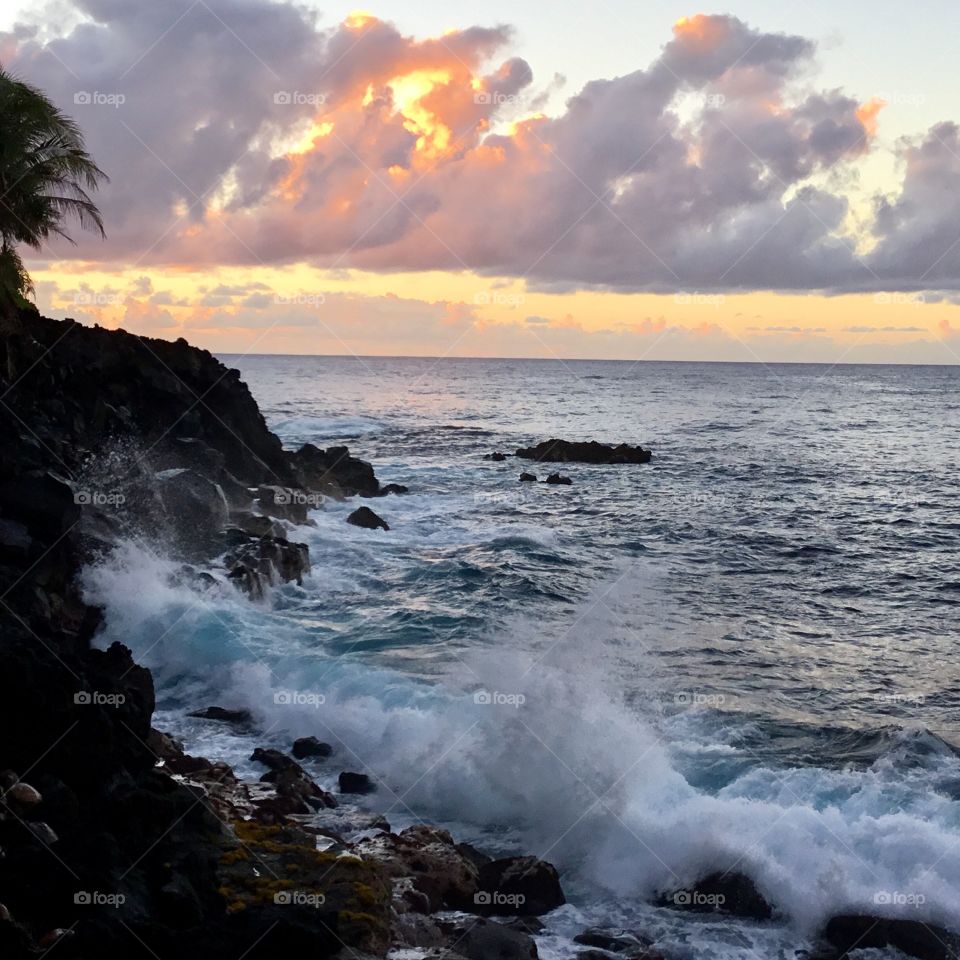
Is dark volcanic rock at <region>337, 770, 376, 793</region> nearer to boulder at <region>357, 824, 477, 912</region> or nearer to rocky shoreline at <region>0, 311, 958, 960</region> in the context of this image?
rocky shoreline at <region>0, 311, 958, 960</region>

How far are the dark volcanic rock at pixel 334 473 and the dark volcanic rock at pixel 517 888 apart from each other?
2954 centimetres

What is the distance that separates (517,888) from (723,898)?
9.65 feet

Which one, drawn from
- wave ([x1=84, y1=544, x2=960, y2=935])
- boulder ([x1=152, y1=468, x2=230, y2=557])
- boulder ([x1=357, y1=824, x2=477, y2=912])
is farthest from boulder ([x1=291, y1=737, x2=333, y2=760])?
boulder ([x1=152, y1=468, x2=230, y2=557])

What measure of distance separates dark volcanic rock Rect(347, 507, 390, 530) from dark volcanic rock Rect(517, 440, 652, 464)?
2617 cm

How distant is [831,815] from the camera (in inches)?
599

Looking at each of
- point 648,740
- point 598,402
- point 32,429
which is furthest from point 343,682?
point 598,402

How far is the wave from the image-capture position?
46.2 ft

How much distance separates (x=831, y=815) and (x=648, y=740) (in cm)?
387

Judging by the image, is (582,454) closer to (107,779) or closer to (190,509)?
(190,509)

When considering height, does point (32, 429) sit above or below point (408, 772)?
above

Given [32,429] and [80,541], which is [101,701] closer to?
[80,541]

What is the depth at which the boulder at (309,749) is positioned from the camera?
58.4ft

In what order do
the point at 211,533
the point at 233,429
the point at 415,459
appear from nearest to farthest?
1. the point at 211,533
2. the point at 233,429
3. the point at 415,459

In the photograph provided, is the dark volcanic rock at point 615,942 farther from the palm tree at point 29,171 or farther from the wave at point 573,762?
the palm tree at point 29,171
